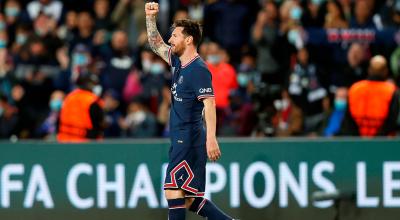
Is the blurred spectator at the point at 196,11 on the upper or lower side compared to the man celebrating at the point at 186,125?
upper

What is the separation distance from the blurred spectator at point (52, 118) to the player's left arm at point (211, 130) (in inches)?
242

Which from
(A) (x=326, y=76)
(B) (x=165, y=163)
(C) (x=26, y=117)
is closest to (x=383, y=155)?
(B) (x=165, y=163)

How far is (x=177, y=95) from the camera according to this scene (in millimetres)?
9664

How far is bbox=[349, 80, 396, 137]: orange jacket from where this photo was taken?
40.4 ft

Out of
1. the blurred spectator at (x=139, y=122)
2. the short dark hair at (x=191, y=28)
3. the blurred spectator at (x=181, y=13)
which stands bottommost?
the blurred spectator at (x=139, y=122)

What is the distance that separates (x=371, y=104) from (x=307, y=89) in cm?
301

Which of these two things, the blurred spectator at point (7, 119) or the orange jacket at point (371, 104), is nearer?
the orange jacket at point (371, 104)

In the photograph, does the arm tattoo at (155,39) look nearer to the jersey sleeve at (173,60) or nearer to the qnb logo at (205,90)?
the jersey sleeve at (173,60)

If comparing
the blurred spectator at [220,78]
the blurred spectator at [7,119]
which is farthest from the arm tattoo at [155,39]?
the blurred spectator at [7,119]

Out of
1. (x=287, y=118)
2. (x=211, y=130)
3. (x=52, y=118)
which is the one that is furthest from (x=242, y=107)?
(x=211, y=130)

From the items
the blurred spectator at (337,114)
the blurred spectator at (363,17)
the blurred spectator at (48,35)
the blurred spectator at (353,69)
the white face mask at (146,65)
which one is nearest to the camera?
the blurred spectator at (337,114)

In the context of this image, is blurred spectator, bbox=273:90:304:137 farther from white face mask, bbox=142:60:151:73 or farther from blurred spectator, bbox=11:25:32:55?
blurred spectator, bbox=11:25:32:55

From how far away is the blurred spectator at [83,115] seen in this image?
12.6 m

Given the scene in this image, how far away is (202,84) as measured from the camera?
31.1ft
